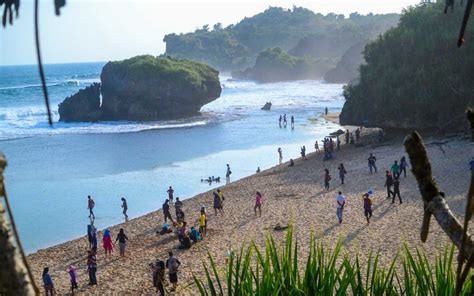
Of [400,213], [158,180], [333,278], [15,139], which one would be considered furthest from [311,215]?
[15,139]

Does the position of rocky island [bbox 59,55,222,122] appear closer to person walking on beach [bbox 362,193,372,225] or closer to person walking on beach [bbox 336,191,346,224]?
person walking on beach [bbox 336,191,346,224]

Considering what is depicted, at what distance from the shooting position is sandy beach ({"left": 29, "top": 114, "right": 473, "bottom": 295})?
13640 mm

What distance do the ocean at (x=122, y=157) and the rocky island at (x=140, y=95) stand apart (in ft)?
6.45

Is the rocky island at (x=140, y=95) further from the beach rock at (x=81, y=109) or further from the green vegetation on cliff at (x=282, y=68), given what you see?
the green vegetation on cliff at (x=282, y=68)

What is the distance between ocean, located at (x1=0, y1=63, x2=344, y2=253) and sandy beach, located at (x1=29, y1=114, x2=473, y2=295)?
2.53m

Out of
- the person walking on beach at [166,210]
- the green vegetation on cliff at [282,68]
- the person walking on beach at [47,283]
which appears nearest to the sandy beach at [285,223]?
the person walking on beach at [166,210]

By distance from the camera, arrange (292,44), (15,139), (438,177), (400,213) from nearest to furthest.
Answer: (400,213), (438,177), (15,139), (292,44)

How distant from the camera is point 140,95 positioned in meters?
53.9

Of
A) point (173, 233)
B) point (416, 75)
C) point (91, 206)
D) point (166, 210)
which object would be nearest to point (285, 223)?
point (173, 233)

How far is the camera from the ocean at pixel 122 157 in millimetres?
22703

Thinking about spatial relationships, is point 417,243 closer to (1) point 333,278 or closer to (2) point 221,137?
(1) point 333,278

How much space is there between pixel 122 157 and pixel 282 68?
8584 cm

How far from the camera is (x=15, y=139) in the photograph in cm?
4422

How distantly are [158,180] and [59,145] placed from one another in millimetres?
16043
